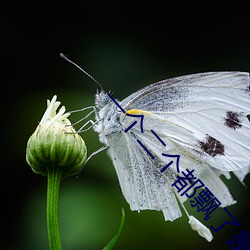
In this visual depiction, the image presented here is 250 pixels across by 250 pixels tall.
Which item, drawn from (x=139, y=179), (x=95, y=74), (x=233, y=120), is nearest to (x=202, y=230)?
(x=139, y=179)

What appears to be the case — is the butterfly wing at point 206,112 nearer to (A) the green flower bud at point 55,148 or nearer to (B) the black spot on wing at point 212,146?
(B) the black spot on wing at point 212,146

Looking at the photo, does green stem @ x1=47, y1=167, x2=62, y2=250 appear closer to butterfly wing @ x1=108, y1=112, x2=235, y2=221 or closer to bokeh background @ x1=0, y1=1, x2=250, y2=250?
butterfly wing @ x1=108, y1=112, x2=235, y2=221

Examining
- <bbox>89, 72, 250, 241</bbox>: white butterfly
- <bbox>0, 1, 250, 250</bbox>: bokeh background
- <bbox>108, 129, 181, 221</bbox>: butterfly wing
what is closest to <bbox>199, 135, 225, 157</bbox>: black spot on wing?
<bbox>89, 72, 250, 241</bbox>: white butterfly

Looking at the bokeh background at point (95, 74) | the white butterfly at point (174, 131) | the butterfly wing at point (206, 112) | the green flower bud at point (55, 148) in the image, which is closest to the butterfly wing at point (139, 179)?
the white butterfly at point (174, 131)

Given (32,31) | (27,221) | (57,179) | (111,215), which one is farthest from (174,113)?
(32,31)

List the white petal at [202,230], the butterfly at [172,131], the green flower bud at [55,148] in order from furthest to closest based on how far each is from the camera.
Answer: the butterfly at [172,131]
the white petal at [202,230]
the green flower bud at [55,148]

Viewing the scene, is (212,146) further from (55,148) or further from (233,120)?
(55,148)
